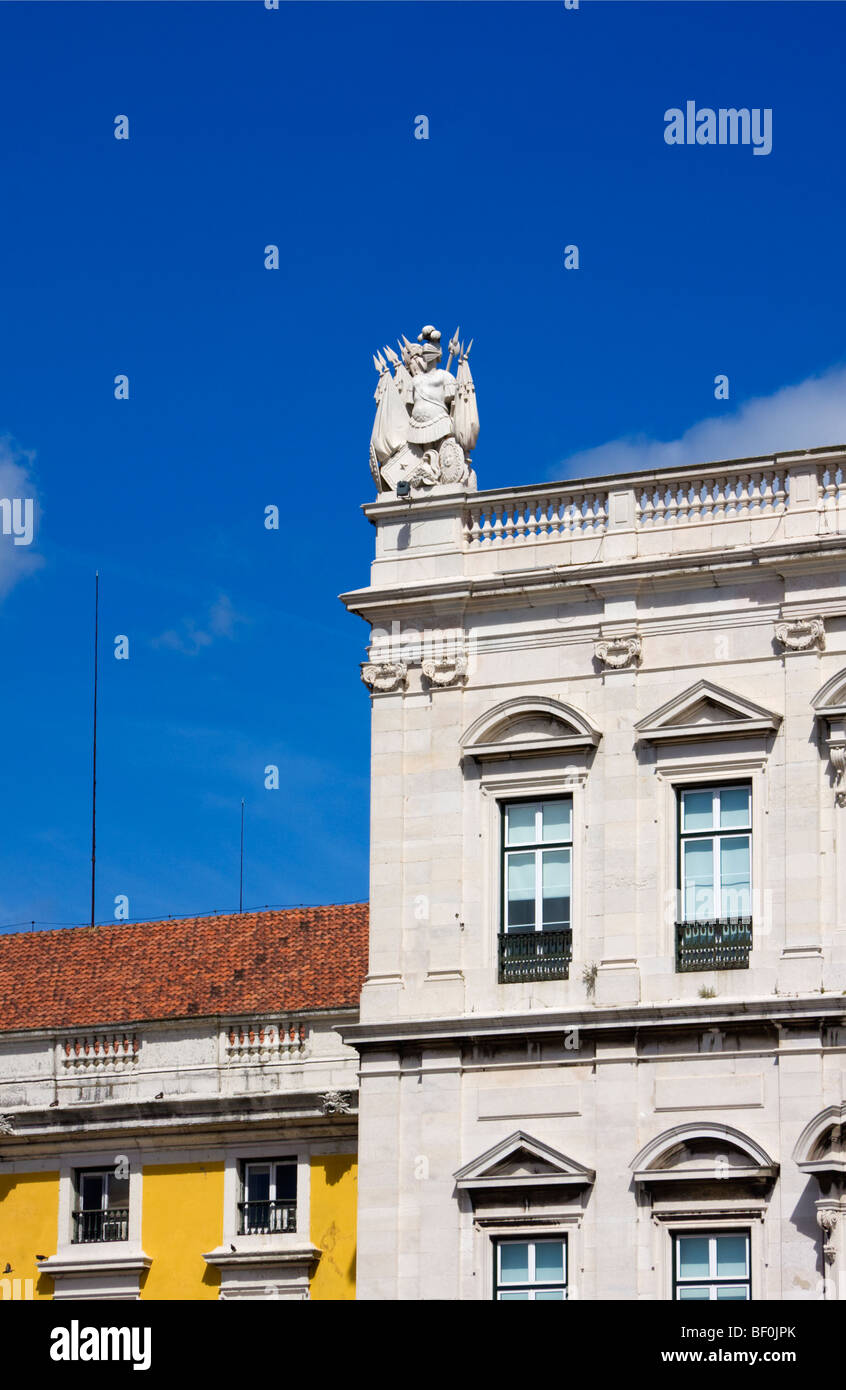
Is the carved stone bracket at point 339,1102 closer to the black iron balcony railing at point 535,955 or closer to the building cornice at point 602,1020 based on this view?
the building cornice at point 602,1020

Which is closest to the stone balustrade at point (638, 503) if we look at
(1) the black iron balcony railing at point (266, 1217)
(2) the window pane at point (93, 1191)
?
(1) the black iron balcony railing at point (266, 1217)


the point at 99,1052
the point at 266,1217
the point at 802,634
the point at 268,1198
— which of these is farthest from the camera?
the point at 99,1052

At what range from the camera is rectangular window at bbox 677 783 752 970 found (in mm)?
34938

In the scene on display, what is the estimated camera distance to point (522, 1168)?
3509 cm

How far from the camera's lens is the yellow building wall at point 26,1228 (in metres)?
41.1

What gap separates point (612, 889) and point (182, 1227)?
9.14 m

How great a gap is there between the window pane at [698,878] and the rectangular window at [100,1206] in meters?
10.5

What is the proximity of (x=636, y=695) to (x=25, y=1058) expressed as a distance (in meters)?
11.8

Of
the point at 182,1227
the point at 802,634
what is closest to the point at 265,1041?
the point at 182,1227

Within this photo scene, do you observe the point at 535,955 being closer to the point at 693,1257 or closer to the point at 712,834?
the point at 712,834

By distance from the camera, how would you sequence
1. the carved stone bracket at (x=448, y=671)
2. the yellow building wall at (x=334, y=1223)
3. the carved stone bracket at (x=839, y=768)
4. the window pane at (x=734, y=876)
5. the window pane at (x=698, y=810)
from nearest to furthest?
the carved stone bracket at (x=839, y=768), the window pane at (x=734, y=876), the window pane at (x=698, y=810), the carved stone bracket at (x=448, y=671), the yellow building wall at (x=334, y=1223)
